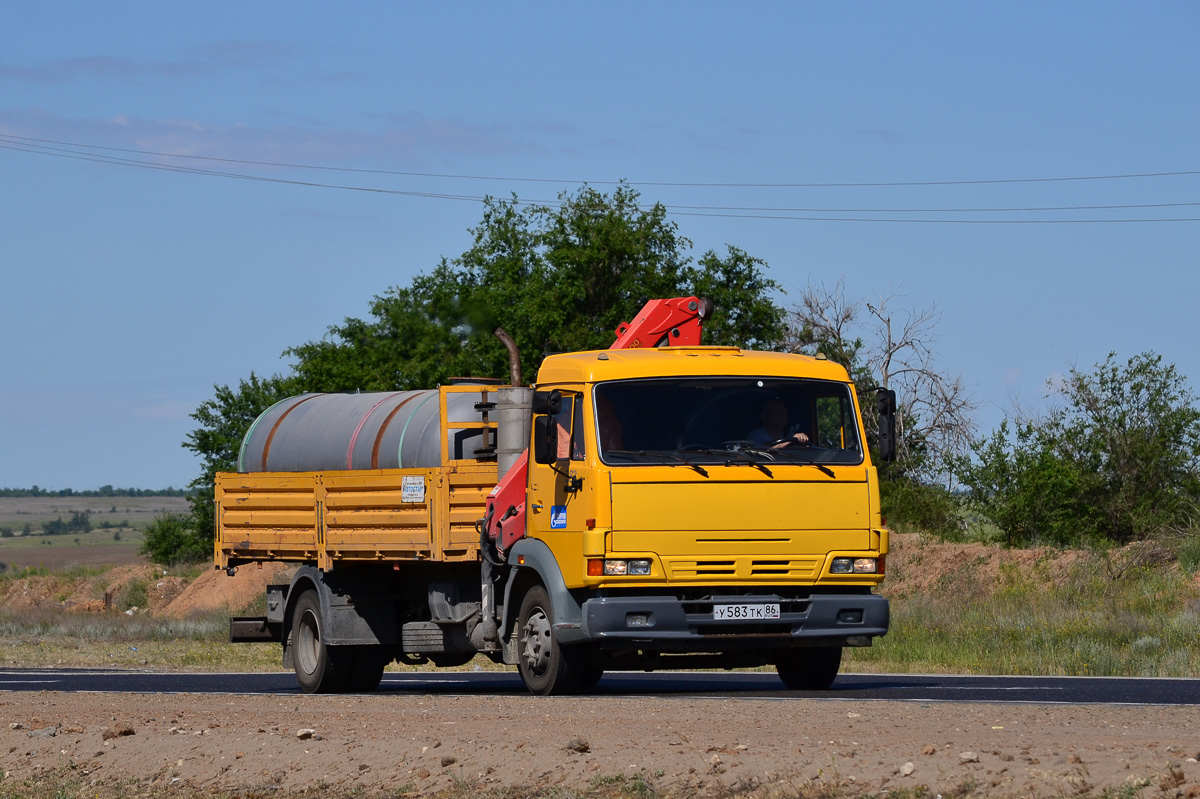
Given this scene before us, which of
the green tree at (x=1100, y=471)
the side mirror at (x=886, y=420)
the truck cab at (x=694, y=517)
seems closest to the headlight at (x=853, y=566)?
the truck cab at (x=694, y=517)

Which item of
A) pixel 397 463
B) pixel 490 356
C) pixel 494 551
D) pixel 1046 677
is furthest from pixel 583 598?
pixel 490 356

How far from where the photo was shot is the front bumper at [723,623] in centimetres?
1273

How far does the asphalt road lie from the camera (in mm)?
13547

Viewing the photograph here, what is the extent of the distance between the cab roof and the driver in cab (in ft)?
1.00

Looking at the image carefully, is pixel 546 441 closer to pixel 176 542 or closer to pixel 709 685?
pixel 709 685

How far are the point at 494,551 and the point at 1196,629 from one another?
11.4 meters

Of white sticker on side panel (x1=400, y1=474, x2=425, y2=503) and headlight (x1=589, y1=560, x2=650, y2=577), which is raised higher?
white sticker on side panel (x1=400, y1=474, x2=425, y2=503)

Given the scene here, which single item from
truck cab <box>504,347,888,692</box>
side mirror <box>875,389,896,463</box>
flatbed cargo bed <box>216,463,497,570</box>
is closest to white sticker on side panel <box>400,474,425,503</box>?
flatbed cargo bed <box>216,463,497,570</box>

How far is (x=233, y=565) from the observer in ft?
59.6

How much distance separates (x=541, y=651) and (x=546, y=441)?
68.8 inches

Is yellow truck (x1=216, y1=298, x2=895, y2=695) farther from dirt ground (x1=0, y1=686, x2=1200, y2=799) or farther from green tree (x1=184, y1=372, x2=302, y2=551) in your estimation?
green tree (x1=184, y1=372, x2=302, y2=551)

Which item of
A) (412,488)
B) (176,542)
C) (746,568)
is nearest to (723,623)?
(746,568)

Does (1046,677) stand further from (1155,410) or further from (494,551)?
(1155,410)

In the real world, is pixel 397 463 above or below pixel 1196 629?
above
